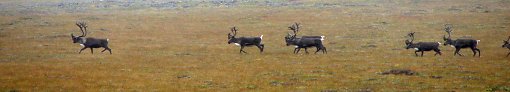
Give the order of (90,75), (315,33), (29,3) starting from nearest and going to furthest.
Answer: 1. (90,75)
2. (315,33)
3. (29,3)

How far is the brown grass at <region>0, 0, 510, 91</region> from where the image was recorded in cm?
2591

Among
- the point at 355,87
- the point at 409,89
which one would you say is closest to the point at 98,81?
the point at 355,87

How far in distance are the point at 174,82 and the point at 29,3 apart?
2957 inches

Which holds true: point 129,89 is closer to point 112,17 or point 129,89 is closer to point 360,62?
point 360,62

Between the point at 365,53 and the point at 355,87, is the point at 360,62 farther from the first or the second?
the point at 355,87

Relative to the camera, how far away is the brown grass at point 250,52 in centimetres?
2591

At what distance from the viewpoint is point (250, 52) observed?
40500 millimetres

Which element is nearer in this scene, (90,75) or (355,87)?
(355,87)

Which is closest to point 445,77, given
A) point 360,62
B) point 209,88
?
point 360,62

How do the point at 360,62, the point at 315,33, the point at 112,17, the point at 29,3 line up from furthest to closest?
the point at 29,3 → the point at 112,17 → the point at 315,33 → the point at 360,62

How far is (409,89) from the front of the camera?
78.0ft

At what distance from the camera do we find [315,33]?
5509cm

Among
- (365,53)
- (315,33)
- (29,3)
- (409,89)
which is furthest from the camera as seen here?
(29,3)

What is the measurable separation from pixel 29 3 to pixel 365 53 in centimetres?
6928
